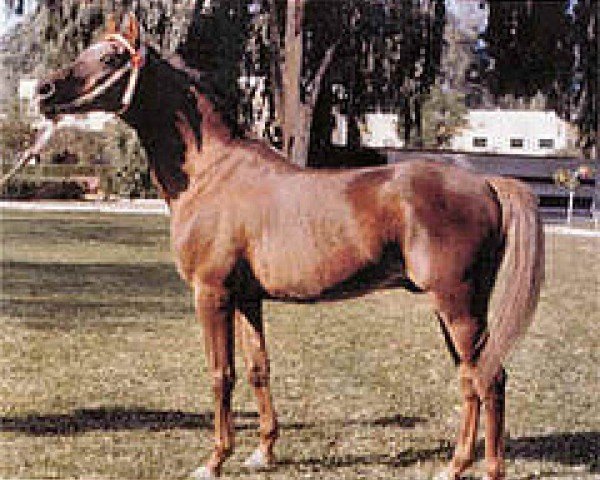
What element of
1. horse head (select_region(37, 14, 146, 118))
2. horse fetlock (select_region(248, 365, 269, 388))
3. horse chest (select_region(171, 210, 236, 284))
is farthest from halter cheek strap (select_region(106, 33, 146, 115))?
horse fetlock (select_region(248, 365, 269, 388))

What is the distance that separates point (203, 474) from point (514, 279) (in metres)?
1.14

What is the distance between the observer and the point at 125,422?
3.70m

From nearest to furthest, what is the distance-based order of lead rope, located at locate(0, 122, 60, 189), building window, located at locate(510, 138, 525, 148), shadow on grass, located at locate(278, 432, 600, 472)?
lead rope, located at locate(0, 122, 60, 189) < shadow on grass, located at locate(278, 432, 600, 472) < building window, located at locate(510, 138, 525, 148)

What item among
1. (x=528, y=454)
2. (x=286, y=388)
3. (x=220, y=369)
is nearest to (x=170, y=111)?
(x=220, y=369)

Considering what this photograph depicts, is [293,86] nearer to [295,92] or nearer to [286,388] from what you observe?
[295,92]

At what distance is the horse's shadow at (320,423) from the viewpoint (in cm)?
324

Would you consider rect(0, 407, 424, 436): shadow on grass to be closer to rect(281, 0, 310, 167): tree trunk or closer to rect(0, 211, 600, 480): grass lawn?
rect(0, 211, 600, 480): grass lawn

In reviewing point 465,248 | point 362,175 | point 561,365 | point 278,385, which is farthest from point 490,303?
point 561,365

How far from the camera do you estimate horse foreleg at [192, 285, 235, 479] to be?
A: 9.18ft


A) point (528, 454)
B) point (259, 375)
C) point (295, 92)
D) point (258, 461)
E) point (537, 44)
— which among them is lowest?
point (528, 454)

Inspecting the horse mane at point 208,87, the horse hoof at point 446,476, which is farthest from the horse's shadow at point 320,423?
the horse mane at point 208,87

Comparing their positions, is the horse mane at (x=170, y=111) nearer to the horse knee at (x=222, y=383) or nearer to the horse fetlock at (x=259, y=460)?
the horse knee at (x=222, y=383)

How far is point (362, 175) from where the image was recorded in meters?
2.77

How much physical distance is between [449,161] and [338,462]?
112 cm
